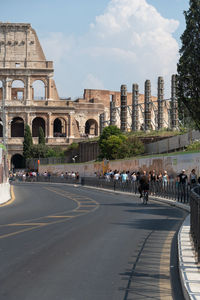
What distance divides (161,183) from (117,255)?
85.5 ft

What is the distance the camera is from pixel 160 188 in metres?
36.9

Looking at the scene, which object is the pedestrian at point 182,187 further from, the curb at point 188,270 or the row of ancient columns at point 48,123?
the row of ancient columns at point 48,123

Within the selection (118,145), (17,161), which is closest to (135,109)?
(118,145)

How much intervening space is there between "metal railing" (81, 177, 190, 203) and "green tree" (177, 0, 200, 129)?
375cm

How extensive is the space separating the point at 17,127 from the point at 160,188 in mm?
86533

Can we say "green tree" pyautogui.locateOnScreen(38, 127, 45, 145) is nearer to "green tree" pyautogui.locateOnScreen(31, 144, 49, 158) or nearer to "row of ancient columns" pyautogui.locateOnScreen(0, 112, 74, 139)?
"green tree" pyautogui.locateOnScreen(31, 144, 49, 158)

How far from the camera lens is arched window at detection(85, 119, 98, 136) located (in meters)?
132

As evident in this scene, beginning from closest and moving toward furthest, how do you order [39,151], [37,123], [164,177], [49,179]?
[164,177] < [49,179] < [39,151] < [37,123]

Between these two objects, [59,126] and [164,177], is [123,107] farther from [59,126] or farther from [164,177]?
[164,177]

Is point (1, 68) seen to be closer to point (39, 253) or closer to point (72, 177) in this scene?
point (72, 177)

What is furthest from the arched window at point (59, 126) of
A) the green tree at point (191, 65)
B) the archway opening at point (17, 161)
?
the green tree at point (191, 65)

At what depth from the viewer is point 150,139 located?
3009 inches

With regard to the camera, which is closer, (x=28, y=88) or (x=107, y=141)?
(x=107, y=141)

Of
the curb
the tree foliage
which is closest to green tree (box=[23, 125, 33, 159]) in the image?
the tree foliage
